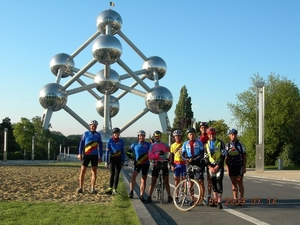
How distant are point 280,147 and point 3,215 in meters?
45.7

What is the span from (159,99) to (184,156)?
3649 centimetres

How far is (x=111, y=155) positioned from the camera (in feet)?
41.5

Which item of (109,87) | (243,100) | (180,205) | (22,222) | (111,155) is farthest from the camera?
(243,100)

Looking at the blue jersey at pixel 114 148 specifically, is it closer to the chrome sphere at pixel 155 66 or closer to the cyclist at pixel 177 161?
the cyclist at pixel 177 161

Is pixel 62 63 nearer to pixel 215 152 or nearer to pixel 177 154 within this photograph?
pixel 177 154

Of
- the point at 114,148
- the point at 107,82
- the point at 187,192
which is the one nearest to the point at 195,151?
the point at 187,192

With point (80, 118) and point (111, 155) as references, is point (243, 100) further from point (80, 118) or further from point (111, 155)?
point (111, 155)

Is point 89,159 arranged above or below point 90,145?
below

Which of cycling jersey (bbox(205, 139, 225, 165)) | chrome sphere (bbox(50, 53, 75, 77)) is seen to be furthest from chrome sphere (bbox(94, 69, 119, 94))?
cycling jersey (bbox(205, 139, 225, 165))

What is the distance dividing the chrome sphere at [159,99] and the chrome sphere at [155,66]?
486 cm

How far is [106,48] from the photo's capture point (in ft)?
140

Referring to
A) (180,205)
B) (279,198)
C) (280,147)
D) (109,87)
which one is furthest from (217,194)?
(280,147)

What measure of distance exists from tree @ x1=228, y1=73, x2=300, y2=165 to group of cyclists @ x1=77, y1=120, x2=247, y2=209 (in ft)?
121

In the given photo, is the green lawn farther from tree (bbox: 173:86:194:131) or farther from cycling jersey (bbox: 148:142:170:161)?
tree (bbox: 173:86:194:131)
